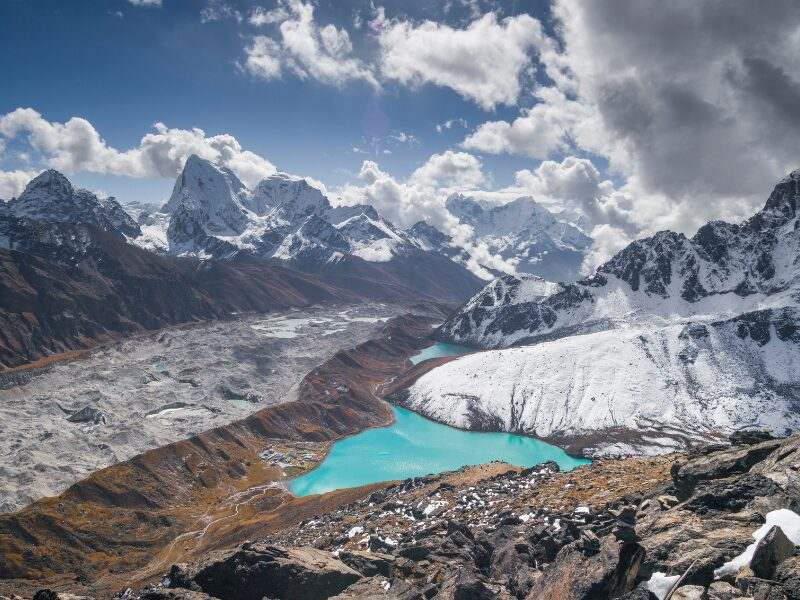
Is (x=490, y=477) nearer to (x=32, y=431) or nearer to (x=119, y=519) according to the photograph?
(x=119, y=519)

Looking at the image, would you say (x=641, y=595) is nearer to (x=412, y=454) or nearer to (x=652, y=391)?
(x=412, y=454)

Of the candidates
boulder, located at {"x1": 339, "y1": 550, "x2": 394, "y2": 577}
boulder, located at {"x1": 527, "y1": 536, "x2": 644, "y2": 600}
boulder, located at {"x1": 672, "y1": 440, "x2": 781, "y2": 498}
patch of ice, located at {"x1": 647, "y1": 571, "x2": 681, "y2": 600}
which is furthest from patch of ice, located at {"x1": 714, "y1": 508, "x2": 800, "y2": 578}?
boulder, located at {"x1": 339, "y1": 550, "x2": 394, "y2": 577}

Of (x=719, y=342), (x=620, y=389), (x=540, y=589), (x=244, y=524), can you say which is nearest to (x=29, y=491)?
(x=244, y=524)

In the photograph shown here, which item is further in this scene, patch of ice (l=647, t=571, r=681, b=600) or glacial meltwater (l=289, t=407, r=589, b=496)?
glacial meltwater (l=289, t=407, r=589, b=496)

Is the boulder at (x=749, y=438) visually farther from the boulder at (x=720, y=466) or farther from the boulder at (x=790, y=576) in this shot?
the boulder at (x=790, y=576)

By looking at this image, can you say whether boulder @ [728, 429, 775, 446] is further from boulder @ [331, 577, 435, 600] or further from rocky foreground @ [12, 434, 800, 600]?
boulder @ [331, 577, 435, 600]

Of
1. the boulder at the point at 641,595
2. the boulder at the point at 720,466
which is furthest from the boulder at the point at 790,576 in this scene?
the boulder at the point at 720,466
